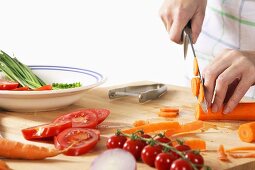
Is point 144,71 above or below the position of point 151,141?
below

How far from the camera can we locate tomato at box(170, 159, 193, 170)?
124 cm

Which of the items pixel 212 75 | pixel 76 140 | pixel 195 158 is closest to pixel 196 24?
pixel 212 75

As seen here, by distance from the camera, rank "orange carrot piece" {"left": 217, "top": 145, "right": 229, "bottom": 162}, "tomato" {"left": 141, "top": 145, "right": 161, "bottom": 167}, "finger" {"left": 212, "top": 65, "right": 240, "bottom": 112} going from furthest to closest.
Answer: "finger" {"left": 212, "top": 65, "right": 240, "bottom": 112}, "orange carrot piece" {"left": 217, "top": 145, "right": 229, "bottom": 162}, "tomato" {"left": 141, "top": 145, "right": 161, "bottom": 167}

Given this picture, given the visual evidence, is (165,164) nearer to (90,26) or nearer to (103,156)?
(103,156)

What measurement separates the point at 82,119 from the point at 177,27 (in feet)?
1.60

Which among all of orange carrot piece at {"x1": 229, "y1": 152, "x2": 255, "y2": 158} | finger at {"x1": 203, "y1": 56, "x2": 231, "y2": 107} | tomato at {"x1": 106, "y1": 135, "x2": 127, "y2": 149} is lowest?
orange carrot piece at {"x1": 229, "y1": 152, "x2": 255, "y2": 158}

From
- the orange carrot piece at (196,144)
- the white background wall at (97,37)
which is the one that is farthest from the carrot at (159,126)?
the white background wall at (97,37)

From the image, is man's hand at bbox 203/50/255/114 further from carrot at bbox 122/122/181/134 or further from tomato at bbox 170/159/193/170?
tomato at bbox 170/159/193/170

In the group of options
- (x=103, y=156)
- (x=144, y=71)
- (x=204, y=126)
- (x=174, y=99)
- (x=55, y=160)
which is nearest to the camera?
(x=103, y=156)

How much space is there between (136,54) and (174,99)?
1747 mm

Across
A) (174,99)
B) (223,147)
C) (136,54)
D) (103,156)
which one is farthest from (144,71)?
(103,156)

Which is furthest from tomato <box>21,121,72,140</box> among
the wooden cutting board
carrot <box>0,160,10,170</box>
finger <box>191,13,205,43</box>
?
finger <box>191,13,205,43</box>

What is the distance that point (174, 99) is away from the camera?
212cm

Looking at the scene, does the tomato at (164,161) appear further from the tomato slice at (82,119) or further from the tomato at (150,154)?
the tomato slice at (82,119)
